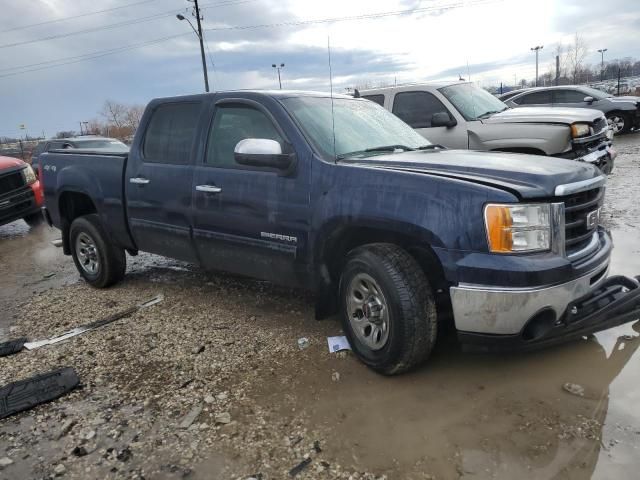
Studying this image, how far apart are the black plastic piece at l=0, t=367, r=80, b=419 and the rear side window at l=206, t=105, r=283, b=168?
1926 mm

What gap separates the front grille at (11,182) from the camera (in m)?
9.23

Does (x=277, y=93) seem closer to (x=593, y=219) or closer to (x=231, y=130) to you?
(x=231, y=130)

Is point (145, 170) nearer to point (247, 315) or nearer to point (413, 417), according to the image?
point (247, 315)

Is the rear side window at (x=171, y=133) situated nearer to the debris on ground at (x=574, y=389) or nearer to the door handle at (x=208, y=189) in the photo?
the door handle at (x=208, y=189)

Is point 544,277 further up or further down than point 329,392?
further up

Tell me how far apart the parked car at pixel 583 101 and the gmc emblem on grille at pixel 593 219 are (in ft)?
34.4

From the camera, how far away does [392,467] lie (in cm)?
254

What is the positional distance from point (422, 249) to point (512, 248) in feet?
1.88

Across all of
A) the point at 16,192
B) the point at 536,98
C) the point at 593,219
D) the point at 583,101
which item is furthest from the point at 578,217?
the point at 583,101

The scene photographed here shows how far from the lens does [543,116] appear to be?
23.4 ft

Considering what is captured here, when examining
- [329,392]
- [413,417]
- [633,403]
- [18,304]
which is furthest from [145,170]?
[633,403]

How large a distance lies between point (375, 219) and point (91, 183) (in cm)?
347

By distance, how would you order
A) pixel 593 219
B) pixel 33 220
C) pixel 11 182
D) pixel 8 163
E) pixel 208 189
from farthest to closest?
1. pixel 33 220
2. pixel 8 163
3. pixel 11 182
4. pixel 208 189
5. pixel 593 219

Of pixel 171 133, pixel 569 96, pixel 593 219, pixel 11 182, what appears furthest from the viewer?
pixel 569 96
